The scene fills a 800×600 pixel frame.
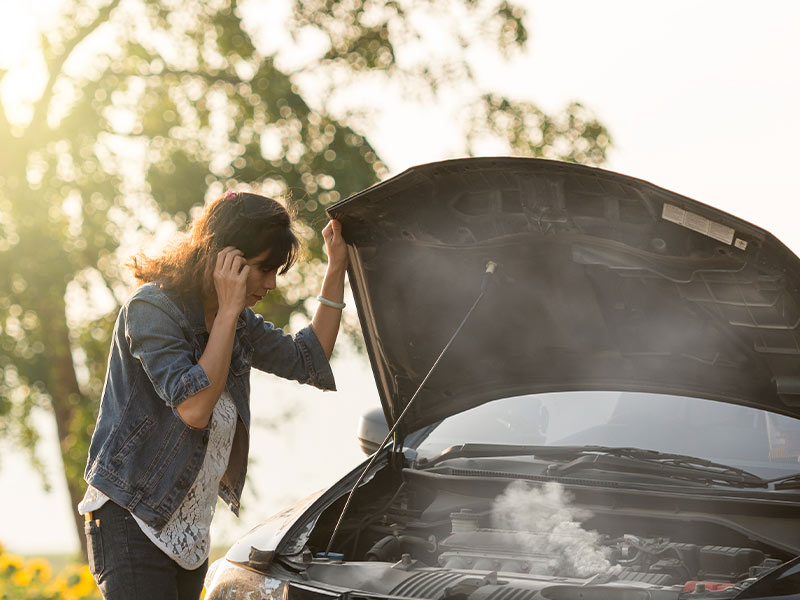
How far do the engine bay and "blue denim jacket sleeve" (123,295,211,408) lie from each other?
2.22 ft

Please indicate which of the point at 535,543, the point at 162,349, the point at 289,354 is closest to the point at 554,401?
the point at 535,543

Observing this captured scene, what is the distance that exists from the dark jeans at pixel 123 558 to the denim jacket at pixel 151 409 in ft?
0.21

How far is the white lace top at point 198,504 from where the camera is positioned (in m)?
2.86

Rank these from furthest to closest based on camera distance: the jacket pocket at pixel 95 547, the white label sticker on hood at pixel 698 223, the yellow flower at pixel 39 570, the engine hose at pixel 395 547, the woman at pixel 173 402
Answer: the yellow flower at pixel 39 570 → the engine hose at pixel 395 547 → the jacket pocket at pixel 95 547 → the woman at pixel 173 402 → the white label sticker on hood at pixel 698 223

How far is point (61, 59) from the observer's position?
9711 millimetres

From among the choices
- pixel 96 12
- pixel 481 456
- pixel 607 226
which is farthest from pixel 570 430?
pixel 96 12

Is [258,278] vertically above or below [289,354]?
above

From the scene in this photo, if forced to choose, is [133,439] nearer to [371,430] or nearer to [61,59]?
[371,430]

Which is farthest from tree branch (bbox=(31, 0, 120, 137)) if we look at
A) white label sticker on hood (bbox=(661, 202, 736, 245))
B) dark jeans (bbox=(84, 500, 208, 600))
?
white label sticker on hood (bbox=(661, 202, 736, 245))

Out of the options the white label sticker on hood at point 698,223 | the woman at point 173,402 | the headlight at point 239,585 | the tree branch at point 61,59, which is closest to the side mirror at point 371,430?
the headlight at point 239,585

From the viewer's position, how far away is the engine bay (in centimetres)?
267

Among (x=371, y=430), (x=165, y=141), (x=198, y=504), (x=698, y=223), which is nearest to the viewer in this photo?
(x=698, y=223)

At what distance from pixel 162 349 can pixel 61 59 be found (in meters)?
7.86

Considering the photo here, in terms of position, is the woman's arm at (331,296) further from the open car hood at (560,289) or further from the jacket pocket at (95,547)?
the jacket pocket at (95,547)
